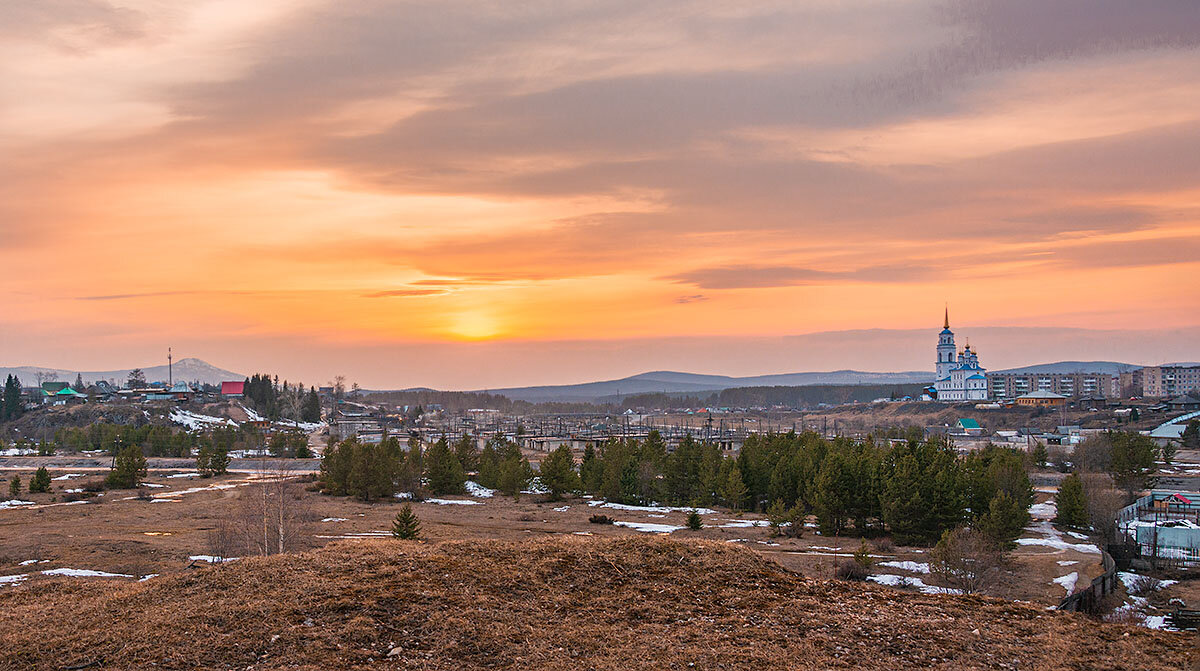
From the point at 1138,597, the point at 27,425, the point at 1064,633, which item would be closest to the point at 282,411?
the point at 27,425

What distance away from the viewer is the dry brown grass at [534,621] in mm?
13109

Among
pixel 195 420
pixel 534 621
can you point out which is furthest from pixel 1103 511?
pixel 195 420

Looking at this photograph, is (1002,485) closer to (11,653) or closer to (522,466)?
(522,466)

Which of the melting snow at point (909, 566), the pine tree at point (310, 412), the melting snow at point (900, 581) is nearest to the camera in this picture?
the melting snow at point (900, 581)

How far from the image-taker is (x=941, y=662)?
42.9 ft

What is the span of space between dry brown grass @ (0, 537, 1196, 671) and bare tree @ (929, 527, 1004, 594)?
10.2m

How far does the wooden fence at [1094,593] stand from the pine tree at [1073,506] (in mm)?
14556

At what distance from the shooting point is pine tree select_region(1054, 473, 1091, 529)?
175ft

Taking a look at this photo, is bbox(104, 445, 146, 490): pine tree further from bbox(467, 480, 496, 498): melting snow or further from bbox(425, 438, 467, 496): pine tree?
bbox(467, 480, 496, 498): melting snow

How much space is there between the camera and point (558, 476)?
68.6m

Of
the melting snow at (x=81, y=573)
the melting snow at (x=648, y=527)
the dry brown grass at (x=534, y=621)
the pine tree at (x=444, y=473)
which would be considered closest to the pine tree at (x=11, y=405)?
the pine tree at (x=444, y=473)

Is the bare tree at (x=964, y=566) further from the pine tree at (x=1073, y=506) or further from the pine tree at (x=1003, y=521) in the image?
the pine tree at (x=1073, y=506)

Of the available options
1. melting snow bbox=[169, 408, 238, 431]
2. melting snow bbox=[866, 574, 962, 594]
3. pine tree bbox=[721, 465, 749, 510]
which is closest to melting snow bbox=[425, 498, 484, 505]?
pine tree bbox=[721, 465, 749, 510]

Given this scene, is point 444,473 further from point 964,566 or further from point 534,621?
point 534,621
